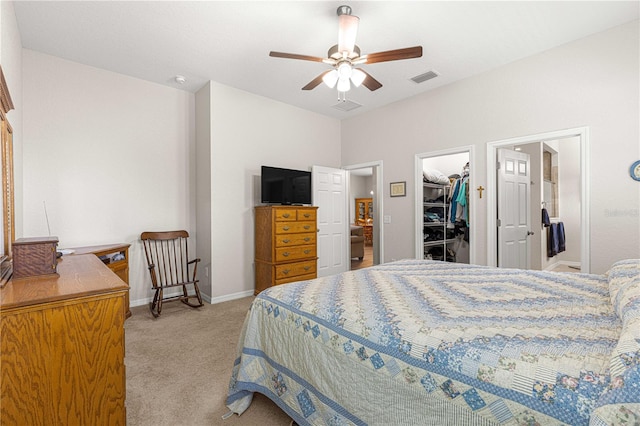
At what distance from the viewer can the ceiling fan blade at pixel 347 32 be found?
2.30 metres

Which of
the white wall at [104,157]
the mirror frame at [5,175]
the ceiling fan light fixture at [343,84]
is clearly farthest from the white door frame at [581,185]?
the mirror frame at [5,175]

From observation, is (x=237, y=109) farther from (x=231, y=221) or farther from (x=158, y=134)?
(x=231, y=221)

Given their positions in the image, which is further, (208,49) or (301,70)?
(301,70)

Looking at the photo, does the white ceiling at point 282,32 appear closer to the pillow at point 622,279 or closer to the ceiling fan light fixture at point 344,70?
the ceiling fan light fixture at point 344,70

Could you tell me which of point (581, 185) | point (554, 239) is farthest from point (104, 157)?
point (554, 239)

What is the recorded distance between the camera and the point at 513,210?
3953 mm

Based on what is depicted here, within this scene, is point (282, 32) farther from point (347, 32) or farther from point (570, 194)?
point (570, 194)

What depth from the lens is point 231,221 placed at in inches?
161

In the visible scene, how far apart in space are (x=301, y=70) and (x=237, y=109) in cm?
109

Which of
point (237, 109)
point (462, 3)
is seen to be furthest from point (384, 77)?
point (237, 109)

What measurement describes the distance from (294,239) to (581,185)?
3.22 metres

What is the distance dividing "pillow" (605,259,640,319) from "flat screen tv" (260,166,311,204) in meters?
3.47

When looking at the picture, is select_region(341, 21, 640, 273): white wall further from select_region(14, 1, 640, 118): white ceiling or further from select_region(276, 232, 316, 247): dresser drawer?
select_region(276, 232, 316, 247): dresser drawer

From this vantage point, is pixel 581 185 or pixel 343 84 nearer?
pixel 343 84
